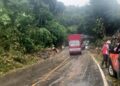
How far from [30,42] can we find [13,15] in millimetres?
3941

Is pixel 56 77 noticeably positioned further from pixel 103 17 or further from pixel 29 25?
pixel 103 17

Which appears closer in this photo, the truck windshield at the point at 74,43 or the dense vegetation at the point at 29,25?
the dense vegetation at the point at 29,25

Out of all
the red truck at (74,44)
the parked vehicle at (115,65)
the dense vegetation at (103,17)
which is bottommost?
the red truck at (74,44)

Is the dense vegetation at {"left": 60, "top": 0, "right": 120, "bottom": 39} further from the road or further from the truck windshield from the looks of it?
the road

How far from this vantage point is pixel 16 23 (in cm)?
3681

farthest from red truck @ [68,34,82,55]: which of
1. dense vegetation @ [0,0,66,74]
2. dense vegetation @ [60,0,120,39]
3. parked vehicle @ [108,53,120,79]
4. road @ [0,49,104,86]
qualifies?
parked vehicle @ [108,53,120,79]

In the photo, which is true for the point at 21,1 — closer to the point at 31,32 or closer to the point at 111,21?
the point at 31,32

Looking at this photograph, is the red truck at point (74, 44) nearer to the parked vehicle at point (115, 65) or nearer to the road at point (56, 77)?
the road at point (56, 77)

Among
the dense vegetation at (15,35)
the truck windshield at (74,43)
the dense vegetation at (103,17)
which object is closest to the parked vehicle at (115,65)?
Answer: the dense vegetation at (15,35)

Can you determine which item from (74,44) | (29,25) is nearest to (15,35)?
(29,25)

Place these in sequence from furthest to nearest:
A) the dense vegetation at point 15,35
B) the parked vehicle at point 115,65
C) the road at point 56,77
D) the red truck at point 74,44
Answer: the red truck at point 74,44
the dense vegetation at point 15,35
the road at point 56,77
the parked vehicle at point 115,65

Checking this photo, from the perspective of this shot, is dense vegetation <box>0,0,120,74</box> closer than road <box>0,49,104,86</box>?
No

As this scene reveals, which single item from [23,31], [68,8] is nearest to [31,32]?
[23,31]

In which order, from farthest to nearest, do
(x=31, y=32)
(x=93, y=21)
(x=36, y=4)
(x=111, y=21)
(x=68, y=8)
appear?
(x=68, y=8) → (x=93, y=21) → (x=111, y=21) → (x=36, y=4) → (x=31, y=32)
